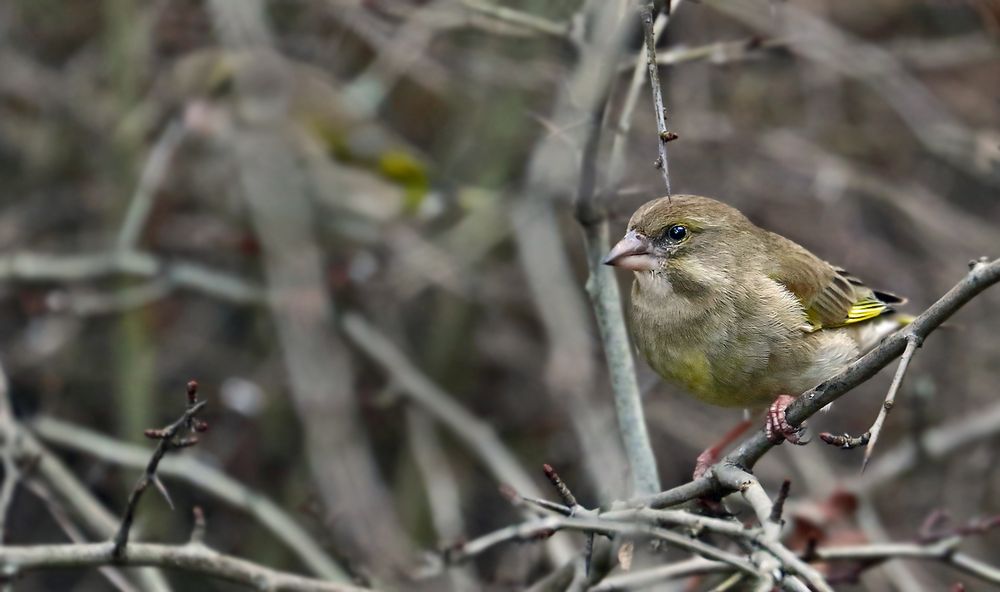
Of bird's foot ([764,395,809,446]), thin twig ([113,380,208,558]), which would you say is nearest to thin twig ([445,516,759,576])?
bird's foot ([764,395,809,446])

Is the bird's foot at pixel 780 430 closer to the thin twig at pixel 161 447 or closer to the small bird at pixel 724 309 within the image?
the small bird at pixel 724 309

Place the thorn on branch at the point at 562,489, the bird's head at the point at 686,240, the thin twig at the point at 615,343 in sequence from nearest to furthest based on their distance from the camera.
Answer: the thorn on branch at the point at 562,489 < the thin twig at the point at 615,343 < the bird's head at the point at 686,240

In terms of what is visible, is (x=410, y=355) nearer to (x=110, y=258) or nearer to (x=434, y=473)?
(x=434, y=473)

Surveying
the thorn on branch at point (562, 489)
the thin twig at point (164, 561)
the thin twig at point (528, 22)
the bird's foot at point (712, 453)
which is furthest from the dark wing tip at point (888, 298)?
the thin twig at point (164, 561)

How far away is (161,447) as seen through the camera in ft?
11.2

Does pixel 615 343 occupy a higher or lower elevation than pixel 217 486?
lower

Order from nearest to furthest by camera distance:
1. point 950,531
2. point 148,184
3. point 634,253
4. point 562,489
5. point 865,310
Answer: point 562,489 → point 634,253 → point 950,531 → point 865,310 → point 148,184

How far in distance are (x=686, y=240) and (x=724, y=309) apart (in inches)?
12.1

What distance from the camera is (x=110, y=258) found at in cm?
693

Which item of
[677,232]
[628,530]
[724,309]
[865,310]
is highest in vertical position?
[677,232]

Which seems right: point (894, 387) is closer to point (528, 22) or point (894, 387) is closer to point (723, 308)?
point (723, 308)

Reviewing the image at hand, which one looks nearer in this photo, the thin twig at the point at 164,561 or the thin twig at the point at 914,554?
the thin twig at the point at 164,561

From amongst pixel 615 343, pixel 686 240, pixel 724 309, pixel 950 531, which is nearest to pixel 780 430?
pixel 615 343

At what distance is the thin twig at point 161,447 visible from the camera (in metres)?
3.36
